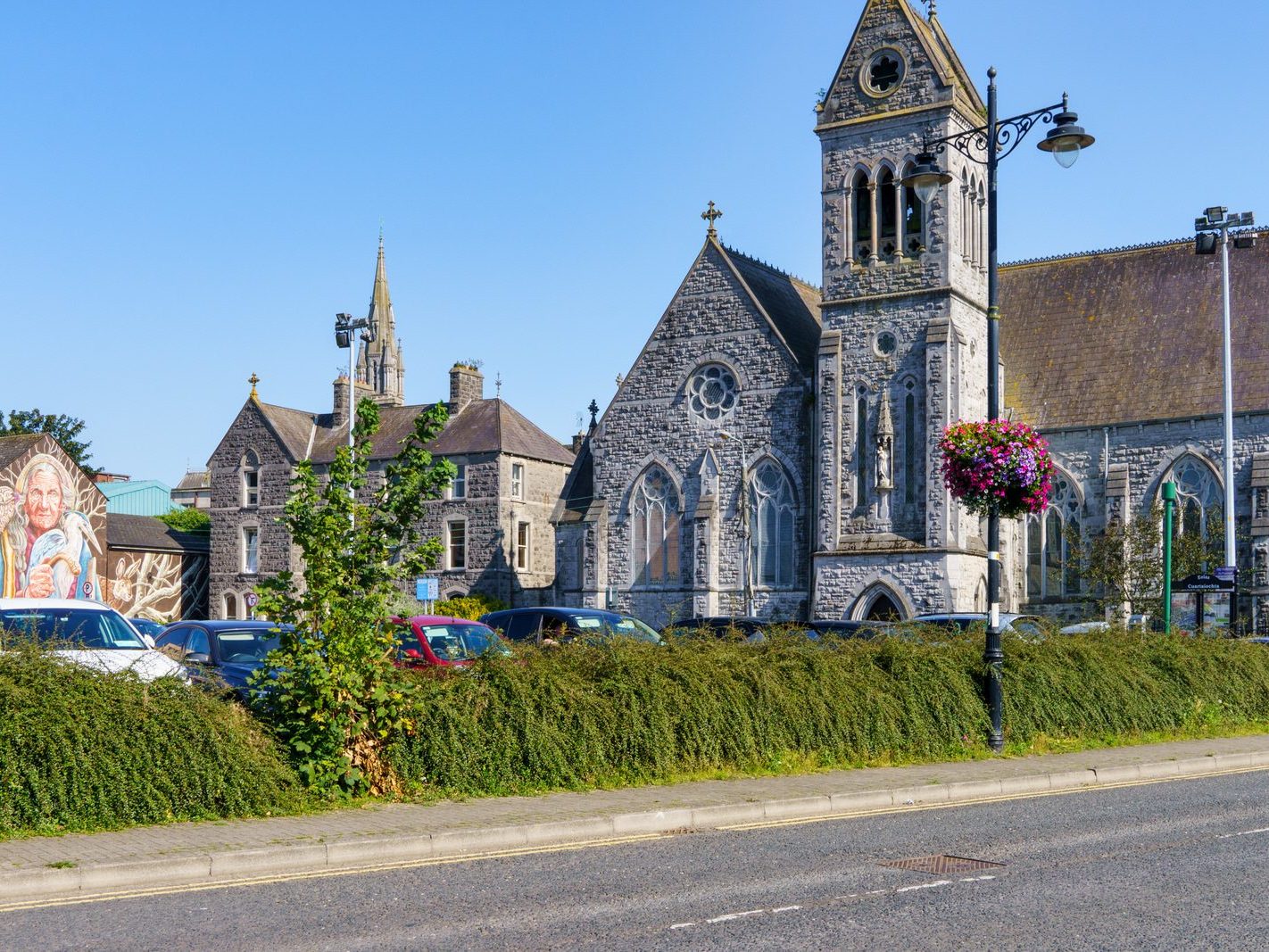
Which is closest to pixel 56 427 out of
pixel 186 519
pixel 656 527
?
pixel 186 519

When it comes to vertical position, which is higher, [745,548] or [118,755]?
[745,548]

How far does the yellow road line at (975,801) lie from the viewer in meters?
12.9

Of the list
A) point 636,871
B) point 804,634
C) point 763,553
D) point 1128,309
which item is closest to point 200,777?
point 636,871

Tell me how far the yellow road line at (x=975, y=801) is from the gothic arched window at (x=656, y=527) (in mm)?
26682

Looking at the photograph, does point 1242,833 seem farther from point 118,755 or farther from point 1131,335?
point 1131,335

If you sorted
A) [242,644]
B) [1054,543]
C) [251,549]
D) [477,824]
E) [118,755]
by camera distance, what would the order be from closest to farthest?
[118,755], [477,824], [242,644], [1054,543], [251,549]

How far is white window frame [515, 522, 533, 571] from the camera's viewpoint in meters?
54.9

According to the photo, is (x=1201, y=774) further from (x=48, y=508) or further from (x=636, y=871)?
(x=48, y=508)

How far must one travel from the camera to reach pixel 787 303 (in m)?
47.0

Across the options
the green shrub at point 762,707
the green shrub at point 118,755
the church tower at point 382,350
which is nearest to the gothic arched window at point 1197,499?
the green shrub at point 762,707

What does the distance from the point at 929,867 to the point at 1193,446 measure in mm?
34623

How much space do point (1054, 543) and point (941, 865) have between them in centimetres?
3490

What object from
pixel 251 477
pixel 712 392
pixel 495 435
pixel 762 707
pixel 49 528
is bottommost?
pixel 762 707

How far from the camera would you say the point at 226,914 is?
8781 mm
